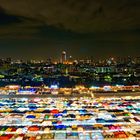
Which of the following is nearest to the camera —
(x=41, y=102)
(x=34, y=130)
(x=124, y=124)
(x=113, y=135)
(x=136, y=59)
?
(x=113, y=135)

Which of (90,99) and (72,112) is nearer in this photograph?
(72,112)

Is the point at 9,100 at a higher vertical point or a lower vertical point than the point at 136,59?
lower

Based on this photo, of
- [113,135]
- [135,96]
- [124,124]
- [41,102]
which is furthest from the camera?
[135,96]

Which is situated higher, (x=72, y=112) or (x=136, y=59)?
(x=136, y=59)

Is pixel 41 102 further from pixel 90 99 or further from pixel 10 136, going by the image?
pixel 10 136

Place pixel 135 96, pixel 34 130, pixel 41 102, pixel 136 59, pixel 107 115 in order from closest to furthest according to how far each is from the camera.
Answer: pixel 34 130 → pixel 107 115 → pixel 41 102 → pixel 135 96 → pixel 136 59

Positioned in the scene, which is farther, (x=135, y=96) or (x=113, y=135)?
(x=135, y=96)

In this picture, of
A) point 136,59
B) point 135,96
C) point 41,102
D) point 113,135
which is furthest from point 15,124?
point 136,59

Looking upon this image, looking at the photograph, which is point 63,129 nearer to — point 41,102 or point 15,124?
point 15,124

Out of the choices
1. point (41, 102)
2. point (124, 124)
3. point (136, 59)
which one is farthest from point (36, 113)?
point (136, 59)
